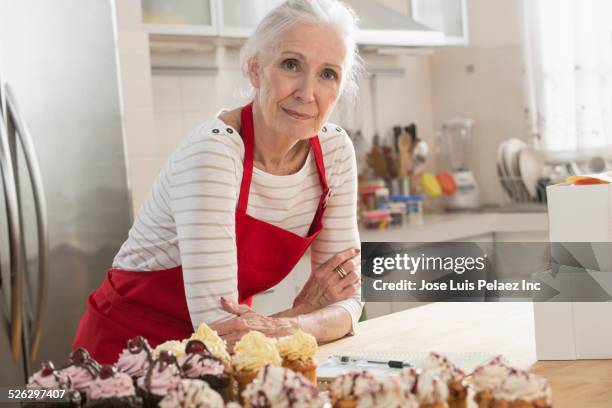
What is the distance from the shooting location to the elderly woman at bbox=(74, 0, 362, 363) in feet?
6.10

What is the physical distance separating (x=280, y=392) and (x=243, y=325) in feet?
2.37

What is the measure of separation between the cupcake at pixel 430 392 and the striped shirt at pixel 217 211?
0.78 metres

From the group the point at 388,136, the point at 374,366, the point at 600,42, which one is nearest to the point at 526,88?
the point at 600,42

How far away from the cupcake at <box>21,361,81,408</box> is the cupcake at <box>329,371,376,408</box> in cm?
33

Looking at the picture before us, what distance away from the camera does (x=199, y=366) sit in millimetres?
1251

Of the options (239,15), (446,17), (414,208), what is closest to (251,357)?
(239,15)

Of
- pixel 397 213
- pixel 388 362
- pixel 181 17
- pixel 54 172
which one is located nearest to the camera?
pixel 388 362

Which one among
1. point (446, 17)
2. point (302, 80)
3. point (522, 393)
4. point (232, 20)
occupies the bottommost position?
point (522, 393)

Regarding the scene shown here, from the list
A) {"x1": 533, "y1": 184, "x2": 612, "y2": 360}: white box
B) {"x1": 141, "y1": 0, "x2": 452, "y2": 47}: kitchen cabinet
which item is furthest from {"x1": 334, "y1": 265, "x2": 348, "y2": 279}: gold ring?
{"x1": 141, "y1": 0, "x2": 452, "y2": 47}: kitchen cabinet

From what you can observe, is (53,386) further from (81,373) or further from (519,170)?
(519,170)

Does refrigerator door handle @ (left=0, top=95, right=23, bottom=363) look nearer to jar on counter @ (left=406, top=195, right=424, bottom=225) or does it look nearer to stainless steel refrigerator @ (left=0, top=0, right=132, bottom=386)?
stainless steel refrigerator @ (left=0, top=0, right=132, bottom=386)

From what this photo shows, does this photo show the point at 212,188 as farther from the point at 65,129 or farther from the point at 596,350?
the point at 65,129

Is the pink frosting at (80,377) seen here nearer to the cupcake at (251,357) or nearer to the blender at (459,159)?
the cupcake at (251,357)

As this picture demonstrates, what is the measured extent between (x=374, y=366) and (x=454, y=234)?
280cm
